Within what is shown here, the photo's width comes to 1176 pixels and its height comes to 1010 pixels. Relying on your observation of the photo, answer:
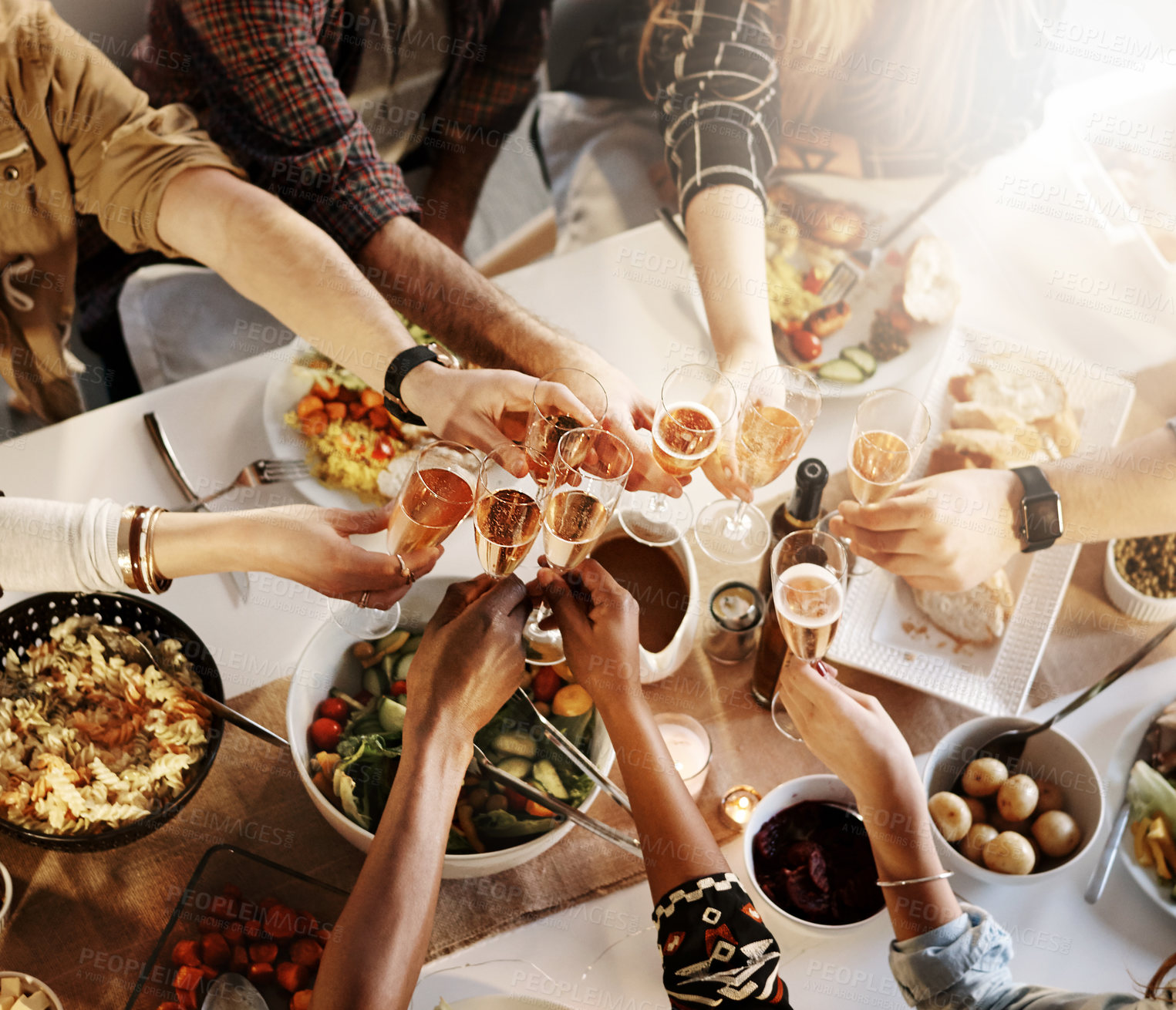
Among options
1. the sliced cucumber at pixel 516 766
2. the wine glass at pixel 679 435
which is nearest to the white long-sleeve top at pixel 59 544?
the sliced cucumber at pixel 516 766

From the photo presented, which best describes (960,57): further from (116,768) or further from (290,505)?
(116,768)

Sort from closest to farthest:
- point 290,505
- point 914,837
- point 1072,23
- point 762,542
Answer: point 914,837, point 290,505, point 762,542, point 1072,23

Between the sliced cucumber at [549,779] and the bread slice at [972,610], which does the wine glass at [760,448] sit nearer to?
the bread slice at [972,610]

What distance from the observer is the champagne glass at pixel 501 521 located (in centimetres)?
119

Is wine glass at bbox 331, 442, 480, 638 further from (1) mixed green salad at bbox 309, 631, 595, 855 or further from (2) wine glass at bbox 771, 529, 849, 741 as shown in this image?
(2) wine glass at bbox 771, 529, 849, 741

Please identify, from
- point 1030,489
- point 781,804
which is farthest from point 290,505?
point 1030,489

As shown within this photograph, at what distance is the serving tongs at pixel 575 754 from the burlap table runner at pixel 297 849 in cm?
9

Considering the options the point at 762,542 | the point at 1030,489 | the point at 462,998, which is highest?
the point at 1030,489

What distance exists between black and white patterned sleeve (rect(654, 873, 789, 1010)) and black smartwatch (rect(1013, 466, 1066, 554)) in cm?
73

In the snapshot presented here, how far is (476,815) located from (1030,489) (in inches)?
37.9

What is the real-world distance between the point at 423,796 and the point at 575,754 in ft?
0.69

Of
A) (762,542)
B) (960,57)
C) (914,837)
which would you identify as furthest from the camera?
(960,57)

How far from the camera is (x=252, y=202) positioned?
64.7 inches

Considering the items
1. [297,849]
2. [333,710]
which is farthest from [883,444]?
[297,849]
